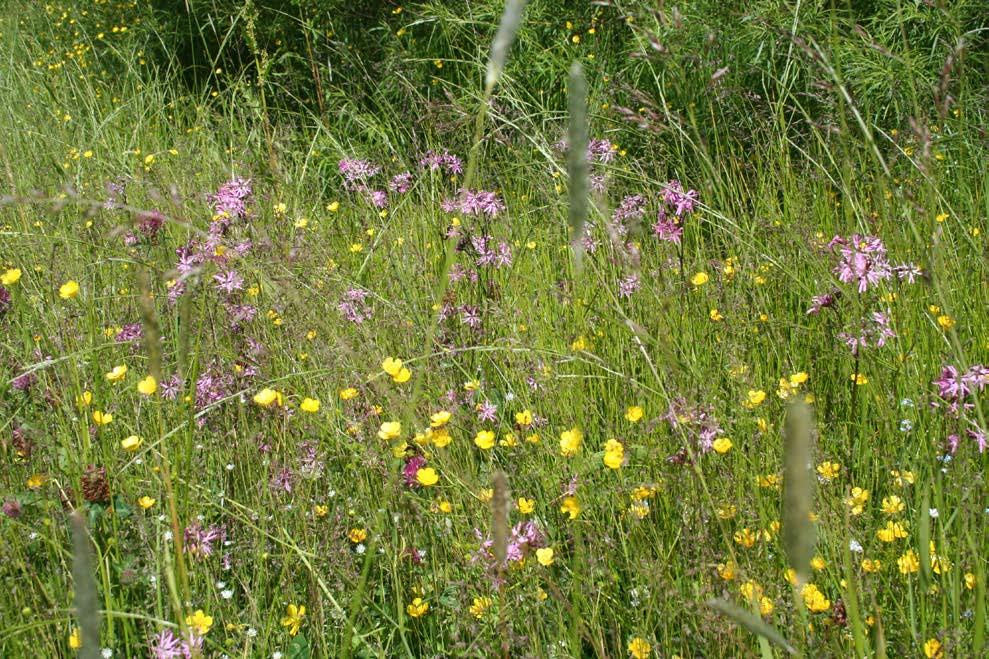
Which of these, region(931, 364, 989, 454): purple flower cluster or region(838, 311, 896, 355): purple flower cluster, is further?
region(838, 311, 896, 355): purple flower cluster

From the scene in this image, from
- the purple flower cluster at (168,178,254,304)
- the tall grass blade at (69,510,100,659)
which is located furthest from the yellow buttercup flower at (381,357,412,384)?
the tall grass blade at (69,510,100,659)

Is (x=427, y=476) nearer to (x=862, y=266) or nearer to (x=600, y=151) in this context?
(x=862, y=266)

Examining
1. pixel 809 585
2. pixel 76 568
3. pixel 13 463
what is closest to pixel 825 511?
pixel 809 585

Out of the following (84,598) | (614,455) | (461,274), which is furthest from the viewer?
(461,274)

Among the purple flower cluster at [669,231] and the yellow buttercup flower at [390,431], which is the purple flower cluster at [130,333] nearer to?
the yellow buttercup flower at [390,431]

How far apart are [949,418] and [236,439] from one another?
4.25 feet

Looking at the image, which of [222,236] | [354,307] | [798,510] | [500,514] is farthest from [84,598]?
[222,236]

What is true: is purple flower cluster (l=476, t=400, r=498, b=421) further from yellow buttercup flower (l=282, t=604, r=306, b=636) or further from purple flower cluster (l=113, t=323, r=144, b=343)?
purple flower cluster (l=113, t=323, r=144, b=343)

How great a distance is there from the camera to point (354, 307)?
6.70 ft

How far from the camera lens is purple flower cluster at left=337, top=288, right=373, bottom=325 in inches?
78.0

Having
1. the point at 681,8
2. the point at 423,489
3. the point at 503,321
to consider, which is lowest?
the point at 423,489

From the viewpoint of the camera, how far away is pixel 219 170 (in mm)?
3381

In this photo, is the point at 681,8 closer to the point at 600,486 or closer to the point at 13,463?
the point at 600,486

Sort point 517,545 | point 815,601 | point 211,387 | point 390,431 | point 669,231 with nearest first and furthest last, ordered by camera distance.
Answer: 1. point 815,601
2. point 517,545
3. point 390,431
4. point 211,387
5. point 669,231
